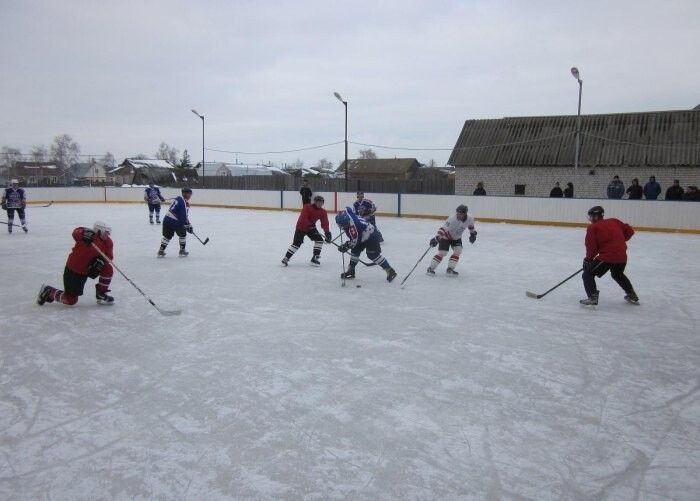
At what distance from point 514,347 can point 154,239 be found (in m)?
8.38

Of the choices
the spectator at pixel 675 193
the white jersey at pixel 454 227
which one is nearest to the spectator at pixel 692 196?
the spectator at pixel 675 193

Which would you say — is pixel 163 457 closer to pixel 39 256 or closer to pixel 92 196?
pixel 39 256

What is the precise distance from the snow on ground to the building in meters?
14.7

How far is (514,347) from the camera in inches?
152

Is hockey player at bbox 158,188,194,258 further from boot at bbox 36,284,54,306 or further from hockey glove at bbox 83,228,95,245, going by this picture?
hockey glove at bbox 83,228,95,245

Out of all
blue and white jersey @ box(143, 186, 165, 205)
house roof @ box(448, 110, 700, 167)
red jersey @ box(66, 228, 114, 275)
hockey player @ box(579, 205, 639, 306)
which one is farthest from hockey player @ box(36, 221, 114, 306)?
house roof @ box(448, 110, 700, 167)

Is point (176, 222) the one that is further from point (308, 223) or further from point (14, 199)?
point (14, 199)

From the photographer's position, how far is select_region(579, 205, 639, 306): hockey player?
5121 millimetres

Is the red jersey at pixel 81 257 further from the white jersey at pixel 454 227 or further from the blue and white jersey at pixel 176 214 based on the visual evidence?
the white jersey at pixel 454 227

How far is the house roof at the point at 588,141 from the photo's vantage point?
61.7 ft

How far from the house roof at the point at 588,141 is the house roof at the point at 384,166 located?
24.6m

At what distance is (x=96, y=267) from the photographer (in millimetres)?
4945

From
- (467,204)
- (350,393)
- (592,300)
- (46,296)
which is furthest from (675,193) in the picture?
(46,296)

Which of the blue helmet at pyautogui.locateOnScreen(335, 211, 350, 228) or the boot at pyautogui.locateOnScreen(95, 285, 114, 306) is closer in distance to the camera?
the boot at pyautogui.locateOnScreen(95, 285, 114, 306)
